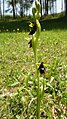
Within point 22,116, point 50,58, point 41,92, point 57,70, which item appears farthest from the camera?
point 50,58

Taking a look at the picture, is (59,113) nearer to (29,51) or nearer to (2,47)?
(29,51)

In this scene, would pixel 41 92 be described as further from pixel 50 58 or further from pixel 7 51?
pixel 7 51

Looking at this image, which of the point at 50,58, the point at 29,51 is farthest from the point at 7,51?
the point at 50,58

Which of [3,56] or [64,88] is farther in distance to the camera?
[3,56]

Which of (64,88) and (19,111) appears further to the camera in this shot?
(64,88)

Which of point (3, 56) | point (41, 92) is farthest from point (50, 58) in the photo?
point (41, 92)

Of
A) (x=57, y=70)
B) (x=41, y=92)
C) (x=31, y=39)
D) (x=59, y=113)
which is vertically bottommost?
(x=59, y=113)

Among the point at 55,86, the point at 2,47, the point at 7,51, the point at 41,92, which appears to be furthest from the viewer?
the point at 2,47

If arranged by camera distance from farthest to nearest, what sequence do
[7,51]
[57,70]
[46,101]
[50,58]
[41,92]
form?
[7,51] → [50,58] → [57,70] → [46,101] → [41,92]

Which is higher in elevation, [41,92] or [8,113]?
[41,92]
